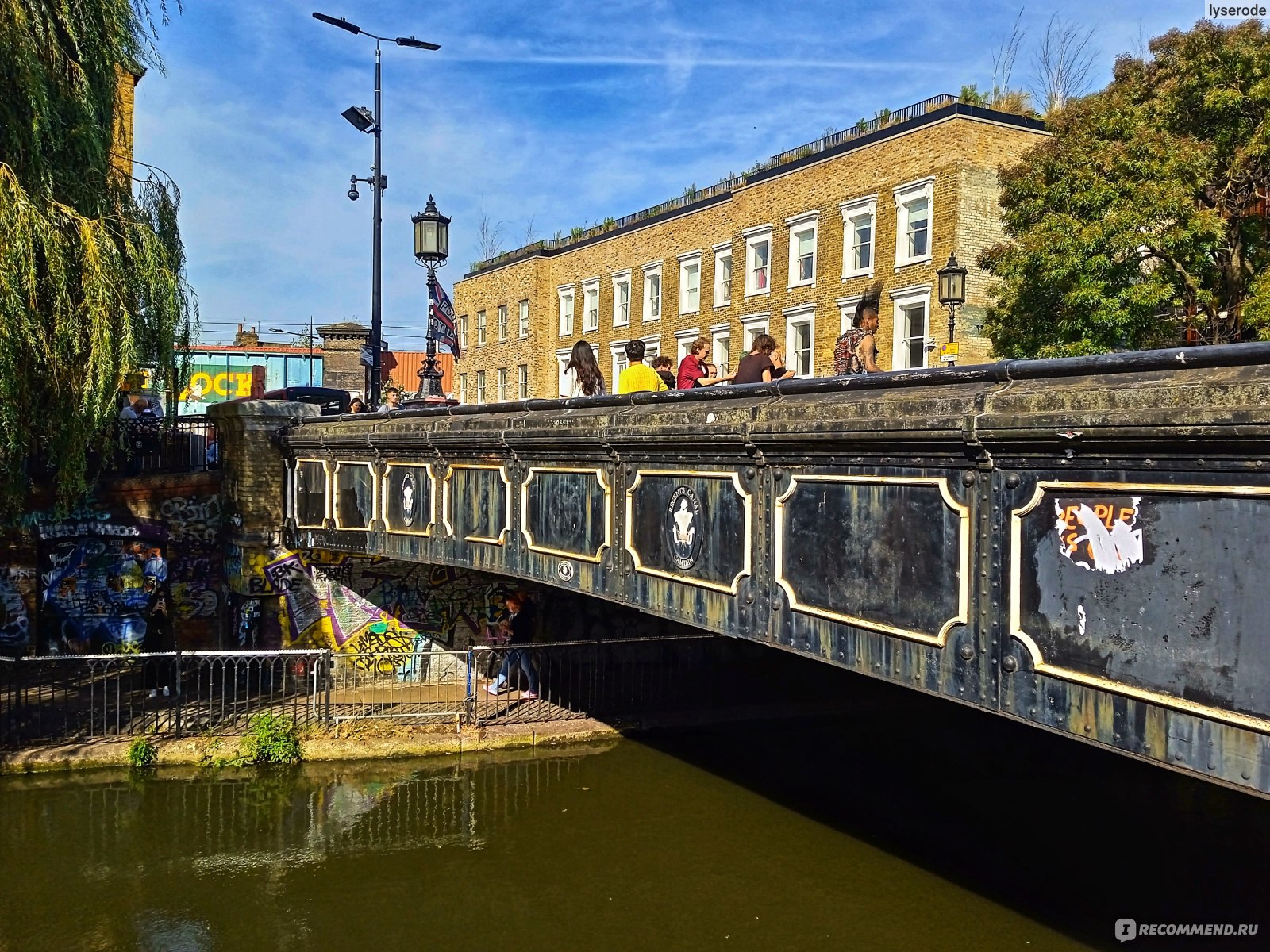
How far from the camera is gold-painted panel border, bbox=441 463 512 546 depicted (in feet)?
34.7

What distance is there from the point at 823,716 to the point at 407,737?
22.8 ft

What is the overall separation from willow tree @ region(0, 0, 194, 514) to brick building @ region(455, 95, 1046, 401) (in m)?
17.4

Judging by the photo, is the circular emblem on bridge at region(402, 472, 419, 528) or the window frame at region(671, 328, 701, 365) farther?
the window frame at region(671, 328, 701, 365)

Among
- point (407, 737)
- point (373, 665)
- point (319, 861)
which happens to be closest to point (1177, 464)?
point (319, 861)

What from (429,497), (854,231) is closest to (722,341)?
(854,231)

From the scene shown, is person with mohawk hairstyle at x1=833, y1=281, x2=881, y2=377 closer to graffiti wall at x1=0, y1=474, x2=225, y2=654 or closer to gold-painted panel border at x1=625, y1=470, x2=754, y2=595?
→ gold-painted panel border at x1=625, y1=470, x2=754, y2=595

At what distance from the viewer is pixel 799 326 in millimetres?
28812

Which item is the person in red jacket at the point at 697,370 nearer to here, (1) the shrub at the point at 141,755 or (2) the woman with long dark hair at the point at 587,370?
(2) the woman with long dark hair at the point at 587,370

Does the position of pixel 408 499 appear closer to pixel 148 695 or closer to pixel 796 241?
pixel 148 695

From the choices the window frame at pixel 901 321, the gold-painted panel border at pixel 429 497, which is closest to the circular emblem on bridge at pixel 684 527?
the gold-painted panel border at pixel 429 497

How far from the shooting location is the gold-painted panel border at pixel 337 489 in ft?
44.3

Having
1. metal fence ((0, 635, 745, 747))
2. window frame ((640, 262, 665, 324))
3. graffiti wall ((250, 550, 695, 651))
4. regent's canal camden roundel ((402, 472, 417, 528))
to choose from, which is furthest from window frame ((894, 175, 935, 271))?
regent's canal camden roundel ((402, 472, 417, 528))

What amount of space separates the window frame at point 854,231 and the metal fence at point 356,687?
42.6 feet

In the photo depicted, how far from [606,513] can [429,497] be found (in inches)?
161
